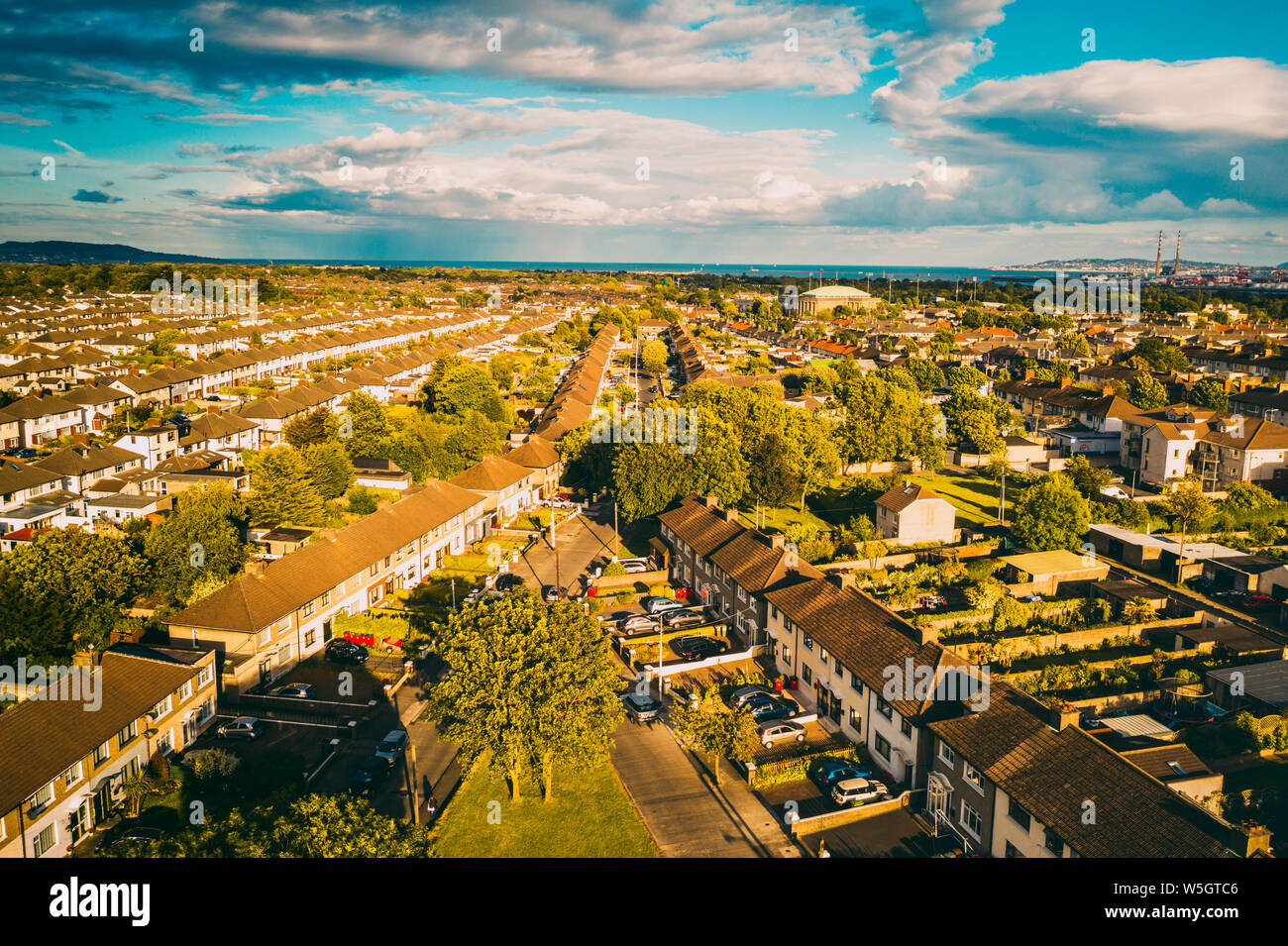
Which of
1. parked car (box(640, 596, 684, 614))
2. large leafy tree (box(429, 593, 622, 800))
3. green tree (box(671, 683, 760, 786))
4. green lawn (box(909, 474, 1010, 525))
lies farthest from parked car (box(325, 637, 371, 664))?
green lawn (box(909, 474, 1010, 525))

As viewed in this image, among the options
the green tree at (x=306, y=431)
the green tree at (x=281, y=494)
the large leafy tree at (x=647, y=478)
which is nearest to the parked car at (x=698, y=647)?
the large leafy tree at (x=647, y=478)

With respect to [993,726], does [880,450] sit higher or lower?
higher

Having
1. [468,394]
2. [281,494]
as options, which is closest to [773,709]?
[281,494]

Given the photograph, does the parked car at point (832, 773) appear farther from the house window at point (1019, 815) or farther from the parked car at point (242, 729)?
the parked car at point (242, 729)

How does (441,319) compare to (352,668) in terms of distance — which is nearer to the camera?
(352,668)

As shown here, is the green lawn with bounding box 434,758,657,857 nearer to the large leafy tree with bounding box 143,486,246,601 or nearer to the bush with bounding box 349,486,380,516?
the large leafy tree with bounding box 143,486,246,601

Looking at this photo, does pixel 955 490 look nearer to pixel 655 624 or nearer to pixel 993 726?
pixel 655 624
